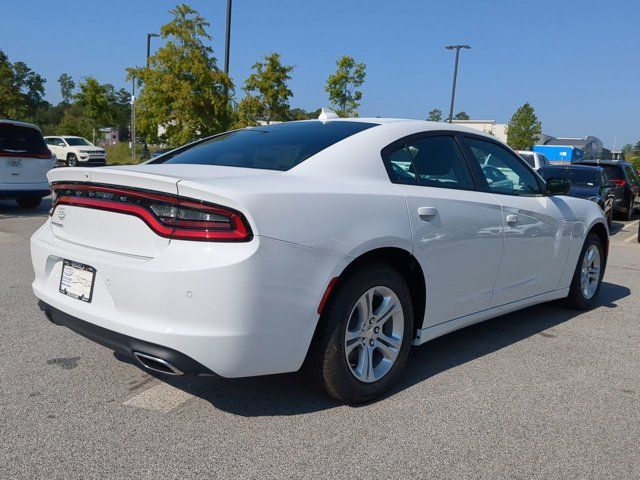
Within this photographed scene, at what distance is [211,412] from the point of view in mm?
3031

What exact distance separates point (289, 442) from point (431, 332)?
3.98 feet

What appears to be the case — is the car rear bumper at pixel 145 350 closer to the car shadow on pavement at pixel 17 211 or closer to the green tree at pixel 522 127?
the car shadow on pavement at pixel 17 211

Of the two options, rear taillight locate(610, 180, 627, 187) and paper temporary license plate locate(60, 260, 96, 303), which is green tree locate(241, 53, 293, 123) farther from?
paper temporary license plate locate(60, 260, 96, 303)

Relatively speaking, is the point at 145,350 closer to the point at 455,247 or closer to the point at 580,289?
the point at 455,247

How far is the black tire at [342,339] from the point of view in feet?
9.59

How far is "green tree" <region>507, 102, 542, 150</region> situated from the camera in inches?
2088

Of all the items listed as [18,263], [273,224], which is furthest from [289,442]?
[18,263]

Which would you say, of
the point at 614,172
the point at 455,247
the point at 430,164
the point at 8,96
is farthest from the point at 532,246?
the point at 8,96

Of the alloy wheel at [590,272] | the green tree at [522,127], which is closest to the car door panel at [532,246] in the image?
the alloy wheel at [590,272]

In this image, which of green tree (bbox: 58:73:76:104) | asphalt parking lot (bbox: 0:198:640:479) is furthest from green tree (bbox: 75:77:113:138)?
green tree (bbox: 58:73:76:104)

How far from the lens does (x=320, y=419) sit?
300 centimetres

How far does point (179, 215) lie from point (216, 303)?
43 centimetres

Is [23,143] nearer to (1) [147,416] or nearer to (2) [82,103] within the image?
(1) [147,416]

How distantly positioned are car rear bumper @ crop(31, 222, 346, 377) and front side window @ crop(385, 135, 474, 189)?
0.91m
